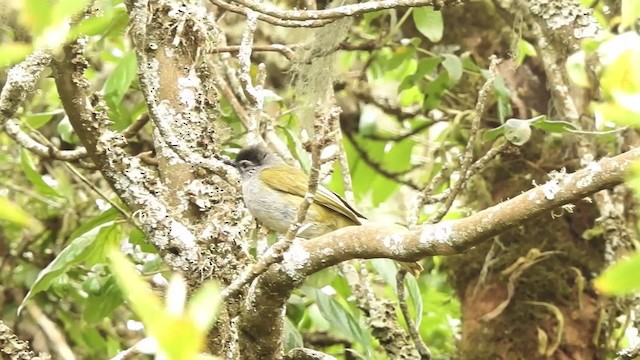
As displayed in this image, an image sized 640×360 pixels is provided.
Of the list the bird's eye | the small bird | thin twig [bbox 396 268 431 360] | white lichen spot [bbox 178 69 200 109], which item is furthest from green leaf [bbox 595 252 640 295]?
the bird's eye

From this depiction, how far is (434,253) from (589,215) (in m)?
1.93

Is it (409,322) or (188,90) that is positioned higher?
(188,90)

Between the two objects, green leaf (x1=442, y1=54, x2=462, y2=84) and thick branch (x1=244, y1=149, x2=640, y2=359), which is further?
green leaf (x1=442, y1=54, x2=462, y2=84)

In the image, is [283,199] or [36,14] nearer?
[36,14]

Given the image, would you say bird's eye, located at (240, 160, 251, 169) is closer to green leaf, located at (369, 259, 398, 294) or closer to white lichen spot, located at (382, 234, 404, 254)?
green leaf, located at (369, 259, 398, 294)

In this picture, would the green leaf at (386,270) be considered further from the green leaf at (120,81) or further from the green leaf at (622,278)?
the green leaf at (622,278)

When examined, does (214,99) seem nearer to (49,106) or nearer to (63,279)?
(63,279)

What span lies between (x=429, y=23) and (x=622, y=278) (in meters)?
2.55

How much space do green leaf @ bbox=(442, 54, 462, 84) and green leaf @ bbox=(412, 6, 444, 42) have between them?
0.25 feet

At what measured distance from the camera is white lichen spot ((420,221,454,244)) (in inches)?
58.8

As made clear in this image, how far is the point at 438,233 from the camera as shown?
1.51 meters

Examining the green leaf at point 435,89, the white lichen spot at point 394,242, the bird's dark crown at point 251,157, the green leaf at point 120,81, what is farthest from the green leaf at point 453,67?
the white lichen spot at point 394,242

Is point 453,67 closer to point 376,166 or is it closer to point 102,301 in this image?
point 376,166

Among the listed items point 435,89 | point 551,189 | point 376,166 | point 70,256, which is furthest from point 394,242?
point 376,166
